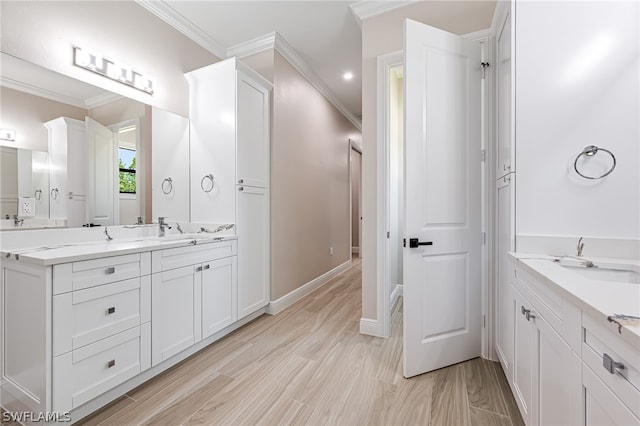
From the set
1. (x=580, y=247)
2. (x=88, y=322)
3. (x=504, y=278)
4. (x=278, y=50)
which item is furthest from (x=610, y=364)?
(x=278, y=50)

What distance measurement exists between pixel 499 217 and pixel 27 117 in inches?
119

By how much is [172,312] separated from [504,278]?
2.14 metres

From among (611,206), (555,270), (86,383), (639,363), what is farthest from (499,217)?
(86,383)

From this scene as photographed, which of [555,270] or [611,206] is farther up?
[611,206]

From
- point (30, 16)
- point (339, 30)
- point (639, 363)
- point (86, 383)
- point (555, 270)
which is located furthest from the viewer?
point (339, 30)

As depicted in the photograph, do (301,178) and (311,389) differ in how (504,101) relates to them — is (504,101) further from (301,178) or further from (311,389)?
(301,178)

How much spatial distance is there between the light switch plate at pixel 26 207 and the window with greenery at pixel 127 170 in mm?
555

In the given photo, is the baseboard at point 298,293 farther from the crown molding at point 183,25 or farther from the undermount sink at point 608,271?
the crown molding at point 183,25

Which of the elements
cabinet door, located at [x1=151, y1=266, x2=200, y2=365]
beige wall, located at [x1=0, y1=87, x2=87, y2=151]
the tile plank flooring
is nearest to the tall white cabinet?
cabinet door, located at [x1=151, y1=266, x2=200, y2=365]

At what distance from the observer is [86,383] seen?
137cm

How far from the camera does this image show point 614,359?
2.00ft

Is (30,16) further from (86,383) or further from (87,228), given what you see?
(86,383)

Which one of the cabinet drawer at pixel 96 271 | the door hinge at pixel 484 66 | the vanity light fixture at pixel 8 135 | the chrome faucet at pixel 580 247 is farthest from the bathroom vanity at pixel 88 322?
the door hinge at pixel 484 66

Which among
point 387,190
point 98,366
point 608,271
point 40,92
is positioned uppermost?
point 40,92
